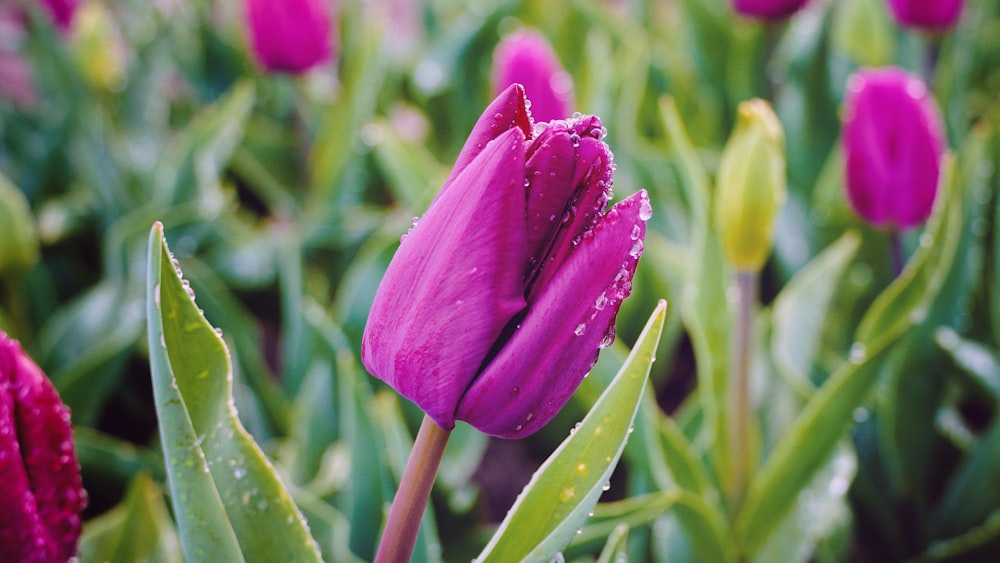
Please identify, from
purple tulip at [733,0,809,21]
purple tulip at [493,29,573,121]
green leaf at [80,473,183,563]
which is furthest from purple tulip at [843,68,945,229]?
green leaf at [80,473,183,563]

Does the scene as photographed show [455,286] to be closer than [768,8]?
Yes

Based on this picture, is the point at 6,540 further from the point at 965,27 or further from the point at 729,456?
the point at 965,27

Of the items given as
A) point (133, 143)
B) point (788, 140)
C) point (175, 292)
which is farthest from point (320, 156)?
point (175, 292)

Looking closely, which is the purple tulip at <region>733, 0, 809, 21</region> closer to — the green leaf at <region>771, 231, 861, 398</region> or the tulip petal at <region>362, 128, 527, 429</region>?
the green leaf at <region>771, 231, 861, 398</region>

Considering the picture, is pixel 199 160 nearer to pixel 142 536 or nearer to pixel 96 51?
pixel 96 51

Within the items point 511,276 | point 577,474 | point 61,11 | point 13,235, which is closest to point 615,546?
point 577,474

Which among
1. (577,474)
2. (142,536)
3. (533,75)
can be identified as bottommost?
(142,536)
